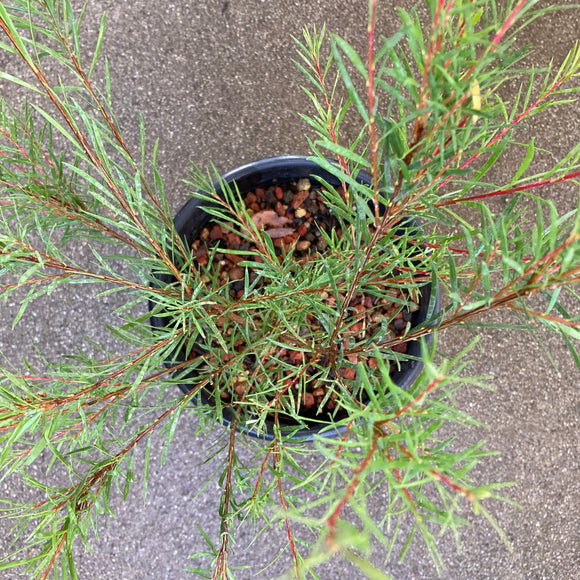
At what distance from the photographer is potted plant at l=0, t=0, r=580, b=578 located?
10.4 inches

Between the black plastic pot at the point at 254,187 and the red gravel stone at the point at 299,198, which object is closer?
the black plastic pot at the point at 254,187

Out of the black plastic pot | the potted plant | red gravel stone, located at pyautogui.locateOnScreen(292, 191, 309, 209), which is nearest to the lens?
the potted plant

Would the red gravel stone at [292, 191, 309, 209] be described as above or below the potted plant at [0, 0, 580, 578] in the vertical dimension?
below

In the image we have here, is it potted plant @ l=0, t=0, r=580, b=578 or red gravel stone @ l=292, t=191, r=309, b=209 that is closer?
potted plant @ l=0, t=0, r=580, b=578

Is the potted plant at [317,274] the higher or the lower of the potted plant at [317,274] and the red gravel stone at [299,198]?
the higher

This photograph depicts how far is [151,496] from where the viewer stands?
0.94m

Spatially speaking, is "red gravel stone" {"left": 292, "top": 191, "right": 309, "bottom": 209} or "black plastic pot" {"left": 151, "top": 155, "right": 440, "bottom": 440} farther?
"red gravel stone" {"left": 292, "top": 191, "right": 309, "bottom": 209}

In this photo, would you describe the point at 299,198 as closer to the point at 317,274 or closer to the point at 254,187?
the point at 254,187

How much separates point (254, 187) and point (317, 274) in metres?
0.25

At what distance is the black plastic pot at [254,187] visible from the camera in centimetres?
67

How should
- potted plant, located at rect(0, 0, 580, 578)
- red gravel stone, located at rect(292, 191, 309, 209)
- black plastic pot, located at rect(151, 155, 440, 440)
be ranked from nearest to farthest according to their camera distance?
potted plant, located at rect(0, 0, 580, 578) < black plastic pot, located at rect(151, 155, 440, 440) < red gravel stone, located at rect(292, 191, 309, 209)

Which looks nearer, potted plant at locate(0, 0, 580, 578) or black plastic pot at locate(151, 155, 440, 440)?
potted plant at locate(0, 0, 580, 578)

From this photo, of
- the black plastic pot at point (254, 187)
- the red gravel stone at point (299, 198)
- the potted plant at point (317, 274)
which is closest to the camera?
the potted plant at point (317, 274)

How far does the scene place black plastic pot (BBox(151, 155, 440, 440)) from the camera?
0.67m
